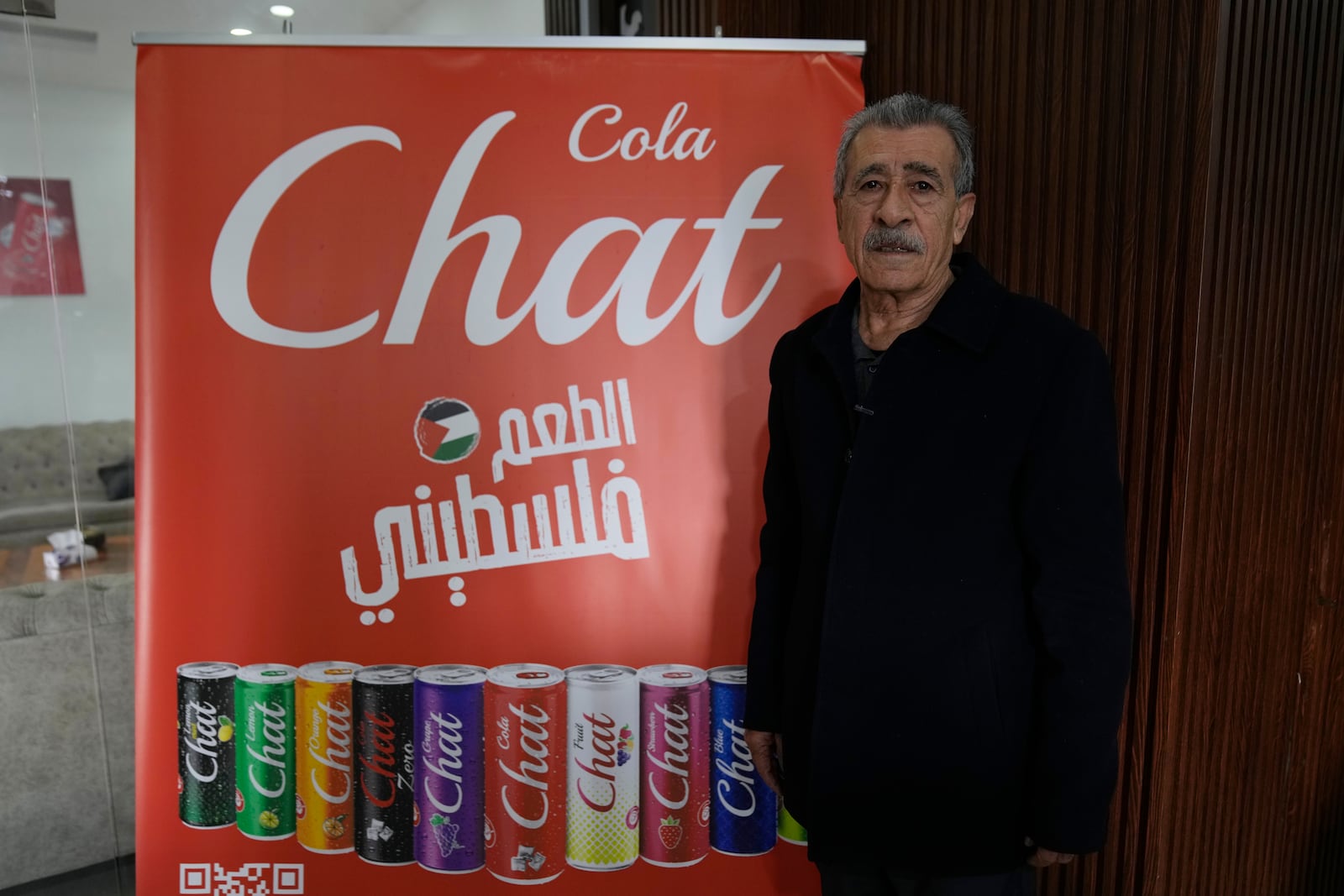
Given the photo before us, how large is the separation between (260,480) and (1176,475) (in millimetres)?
1425

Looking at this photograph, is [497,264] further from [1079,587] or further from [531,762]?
[1079,587]

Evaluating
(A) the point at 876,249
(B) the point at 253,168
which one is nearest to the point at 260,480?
(B) the point at 253,168

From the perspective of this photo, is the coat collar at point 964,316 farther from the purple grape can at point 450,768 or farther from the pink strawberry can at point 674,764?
the purple grape can at point 450,768

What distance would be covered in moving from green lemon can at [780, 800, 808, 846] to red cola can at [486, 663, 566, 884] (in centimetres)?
39

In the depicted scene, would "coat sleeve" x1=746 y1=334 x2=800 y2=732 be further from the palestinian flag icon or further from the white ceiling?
the white ceiling

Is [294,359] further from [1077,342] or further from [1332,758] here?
[1332,758]

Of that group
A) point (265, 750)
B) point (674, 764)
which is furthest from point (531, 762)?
point (265, 750)

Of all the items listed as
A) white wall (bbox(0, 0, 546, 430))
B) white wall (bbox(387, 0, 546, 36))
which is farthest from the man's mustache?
white wall (bbox(387, 0, 546, 36))

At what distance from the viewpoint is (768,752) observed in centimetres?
138

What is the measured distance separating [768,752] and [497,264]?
902 millimetres

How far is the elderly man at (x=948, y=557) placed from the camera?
103 centimetres

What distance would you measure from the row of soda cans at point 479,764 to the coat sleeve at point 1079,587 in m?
0.64

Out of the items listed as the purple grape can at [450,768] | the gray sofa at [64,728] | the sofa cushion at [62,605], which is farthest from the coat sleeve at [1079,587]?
the gray sofa at [64,728]

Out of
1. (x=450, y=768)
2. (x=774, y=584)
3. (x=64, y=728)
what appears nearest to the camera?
(x=774, y=584)
